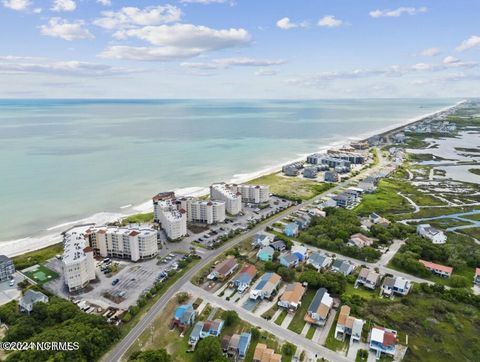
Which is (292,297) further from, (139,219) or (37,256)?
(37,256)

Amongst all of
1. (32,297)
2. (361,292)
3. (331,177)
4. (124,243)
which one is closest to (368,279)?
(361,292)

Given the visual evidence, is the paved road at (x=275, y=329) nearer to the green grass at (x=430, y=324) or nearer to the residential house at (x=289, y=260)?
the green grass at (x=430, y=324)

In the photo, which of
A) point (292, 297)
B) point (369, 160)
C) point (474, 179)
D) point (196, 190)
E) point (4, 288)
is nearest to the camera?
point (292, 297)

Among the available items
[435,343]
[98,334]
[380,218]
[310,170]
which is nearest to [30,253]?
[98,334]

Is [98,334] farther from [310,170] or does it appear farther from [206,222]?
[310,170]

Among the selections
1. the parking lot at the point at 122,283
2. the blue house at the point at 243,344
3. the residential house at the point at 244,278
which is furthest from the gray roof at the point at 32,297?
the blue house at the point at 243,344

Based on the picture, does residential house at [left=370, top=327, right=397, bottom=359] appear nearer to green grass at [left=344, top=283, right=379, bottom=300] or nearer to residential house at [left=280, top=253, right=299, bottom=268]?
green grass at [left=344, top=283, right=379, bottom=300]
